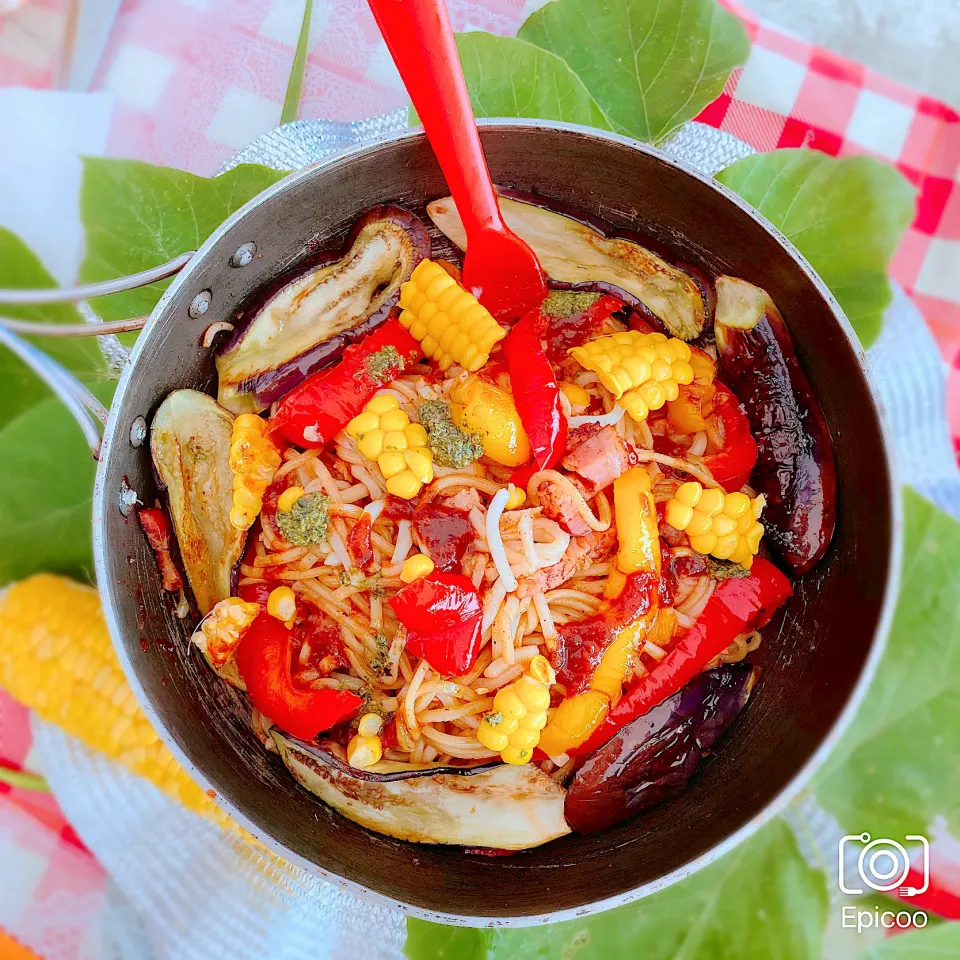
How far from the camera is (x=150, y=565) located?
2.87 meters

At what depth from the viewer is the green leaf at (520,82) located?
3.31 m

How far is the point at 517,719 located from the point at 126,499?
155cm

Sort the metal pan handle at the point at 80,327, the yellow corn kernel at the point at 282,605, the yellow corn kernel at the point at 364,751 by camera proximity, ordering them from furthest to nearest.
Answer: the yellow corn kernel at the point at 282,605, the yellow corn kernel at the point at 364,751, the metal pan handle at the point at 80,327

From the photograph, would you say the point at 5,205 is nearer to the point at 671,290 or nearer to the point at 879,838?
the point at 671,290

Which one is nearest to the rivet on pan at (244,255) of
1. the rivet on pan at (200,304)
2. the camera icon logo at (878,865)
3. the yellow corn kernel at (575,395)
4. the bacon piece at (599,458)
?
the rivet on pan at (200,304)

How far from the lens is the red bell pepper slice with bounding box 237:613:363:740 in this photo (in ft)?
8.79

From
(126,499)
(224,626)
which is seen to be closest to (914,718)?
(224,626)

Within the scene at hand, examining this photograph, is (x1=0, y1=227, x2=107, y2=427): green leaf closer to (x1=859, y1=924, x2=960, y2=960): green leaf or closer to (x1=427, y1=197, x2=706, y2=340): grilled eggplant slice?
(x1=427, y1=197, x2=706, y2=340): grilled eggplant slice

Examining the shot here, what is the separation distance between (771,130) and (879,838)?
3347mm

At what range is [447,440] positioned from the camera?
2.67m

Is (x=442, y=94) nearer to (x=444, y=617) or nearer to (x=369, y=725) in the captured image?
(x=444, y=617)

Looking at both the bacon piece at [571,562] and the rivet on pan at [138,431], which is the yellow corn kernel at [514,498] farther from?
the rivet on pan at [138,431]

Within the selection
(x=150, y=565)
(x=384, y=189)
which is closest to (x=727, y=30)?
(x=384, y=189)

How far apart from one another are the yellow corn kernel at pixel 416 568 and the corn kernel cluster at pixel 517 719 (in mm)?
474
